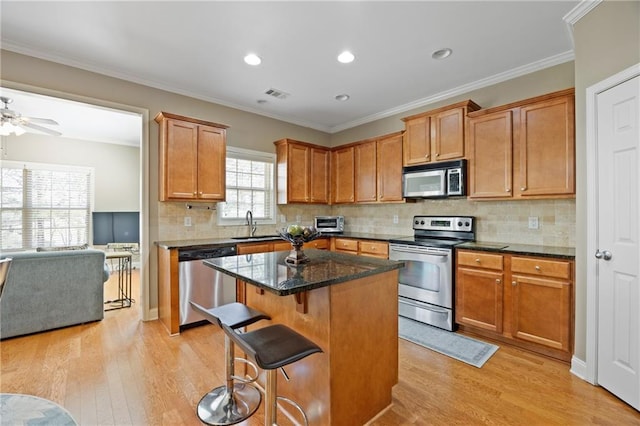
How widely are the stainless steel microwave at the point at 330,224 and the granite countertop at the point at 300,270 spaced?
262 centimetres

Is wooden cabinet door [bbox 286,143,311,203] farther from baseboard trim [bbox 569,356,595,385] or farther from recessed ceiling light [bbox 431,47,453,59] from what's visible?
baseboard trim [bbox 569,356,595,385]

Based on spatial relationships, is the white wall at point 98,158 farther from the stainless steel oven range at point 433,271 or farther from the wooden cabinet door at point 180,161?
the stainless steel oven range at point 433,271

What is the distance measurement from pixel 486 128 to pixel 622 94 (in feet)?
4.21

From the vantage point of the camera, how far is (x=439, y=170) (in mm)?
3590

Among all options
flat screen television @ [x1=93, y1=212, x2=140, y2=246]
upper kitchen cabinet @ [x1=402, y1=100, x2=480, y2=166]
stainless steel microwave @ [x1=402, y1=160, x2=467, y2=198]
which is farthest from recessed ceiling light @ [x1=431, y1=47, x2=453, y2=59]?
flat screen television @ [x1=93, y1=212, x2=140, y2=246]

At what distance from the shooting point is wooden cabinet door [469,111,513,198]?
3.08 metres

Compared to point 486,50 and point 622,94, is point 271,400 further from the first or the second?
point 486,50

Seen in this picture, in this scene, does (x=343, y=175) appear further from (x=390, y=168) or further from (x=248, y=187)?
(x=248, y=187)

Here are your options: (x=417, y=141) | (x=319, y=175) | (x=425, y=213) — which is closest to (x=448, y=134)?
Answer: (x=417, y=141)

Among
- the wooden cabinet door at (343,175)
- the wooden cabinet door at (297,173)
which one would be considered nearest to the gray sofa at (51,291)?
the wooden cabinet door at (297,173)

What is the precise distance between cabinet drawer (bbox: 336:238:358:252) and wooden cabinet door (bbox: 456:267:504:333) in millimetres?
1503

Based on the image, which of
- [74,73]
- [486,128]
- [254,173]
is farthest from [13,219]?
[486,128]

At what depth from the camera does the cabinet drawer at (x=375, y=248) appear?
3844 millimetres

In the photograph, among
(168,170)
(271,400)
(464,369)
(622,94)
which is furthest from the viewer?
(168,170)
